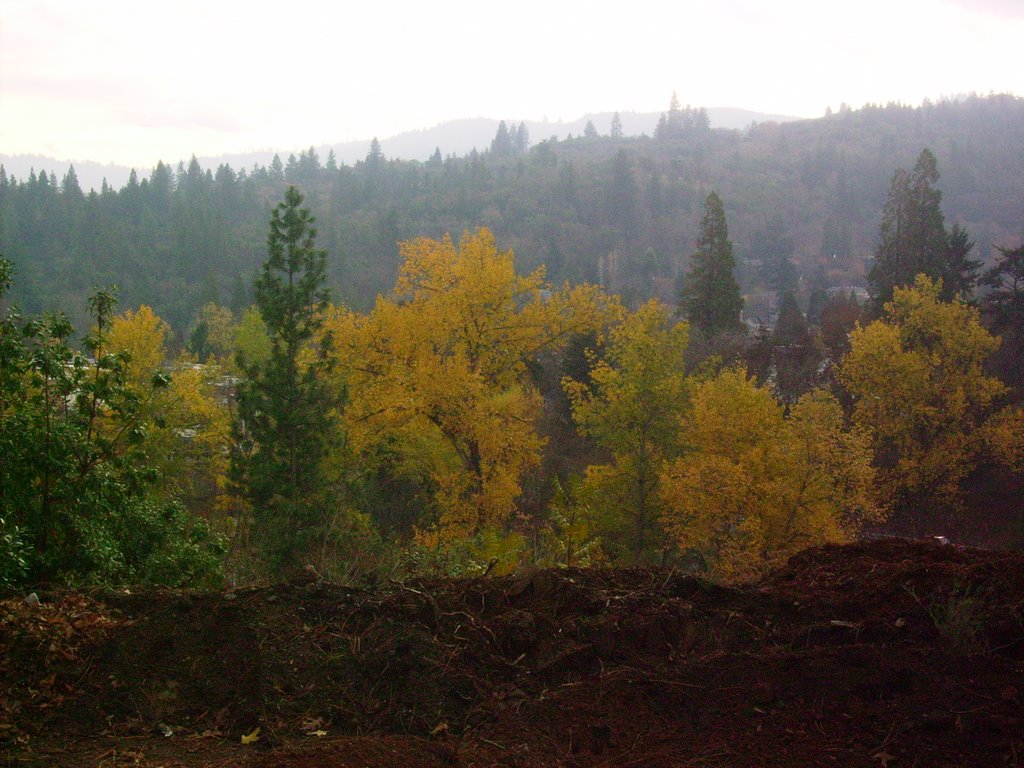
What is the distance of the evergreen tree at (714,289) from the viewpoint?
48.0 meters

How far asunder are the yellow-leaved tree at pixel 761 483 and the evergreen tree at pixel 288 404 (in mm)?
10018

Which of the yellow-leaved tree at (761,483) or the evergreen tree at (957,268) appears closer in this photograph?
the yellow-leaved tree at (761,483)

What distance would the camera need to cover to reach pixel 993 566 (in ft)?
16.0

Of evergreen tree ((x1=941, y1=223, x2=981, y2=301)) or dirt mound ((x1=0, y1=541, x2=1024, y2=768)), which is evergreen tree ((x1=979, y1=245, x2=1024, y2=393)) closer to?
evergreen tree ((x1=941, y1=223, x2=981, y2=301))

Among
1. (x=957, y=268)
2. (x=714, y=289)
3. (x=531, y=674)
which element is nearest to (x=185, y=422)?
(x=531, y=674)

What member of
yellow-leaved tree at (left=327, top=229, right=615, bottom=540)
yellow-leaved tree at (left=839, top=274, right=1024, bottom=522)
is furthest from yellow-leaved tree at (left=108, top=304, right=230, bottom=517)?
yellow-leaved tree at (left=839, top=274, right=1024, bottom=522)

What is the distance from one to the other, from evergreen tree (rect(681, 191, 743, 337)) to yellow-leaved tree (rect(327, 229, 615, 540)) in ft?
80.9

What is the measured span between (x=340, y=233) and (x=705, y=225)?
73267mm

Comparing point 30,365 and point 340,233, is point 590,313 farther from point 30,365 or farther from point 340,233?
point 340,233

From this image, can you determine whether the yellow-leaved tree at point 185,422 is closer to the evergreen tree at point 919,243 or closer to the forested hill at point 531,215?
the evergreen tree at point 919,243

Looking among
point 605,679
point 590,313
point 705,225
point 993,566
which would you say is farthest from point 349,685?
point 705,225

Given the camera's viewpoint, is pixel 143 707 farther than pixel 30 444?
No

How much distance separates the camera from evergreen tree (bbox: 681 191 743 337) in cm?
4800

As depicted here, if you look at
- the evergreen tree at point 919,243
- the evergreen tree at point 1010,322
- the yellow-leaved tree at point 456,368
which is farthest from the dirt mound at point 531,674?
the evergreen tree at point 919,243
